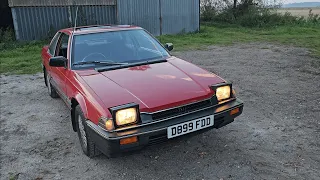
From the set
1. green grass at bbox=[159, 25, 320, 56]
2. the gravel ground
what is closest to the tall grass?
green grass at bbox=[159, 25, 320, 56]

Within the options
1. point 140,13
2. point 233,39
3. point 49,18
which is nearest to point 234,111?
point 49,18

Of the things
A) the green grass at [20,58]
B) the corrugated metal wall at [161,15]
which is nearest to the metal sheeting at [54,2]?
the corrugated metal wall at [161,15]

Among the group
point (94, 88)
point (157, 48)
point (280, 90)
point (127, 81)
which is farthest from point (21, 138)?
point (280, 90)

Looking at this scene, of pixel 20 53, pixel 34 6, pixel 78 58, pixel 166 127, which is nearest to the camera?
pixel 166 127

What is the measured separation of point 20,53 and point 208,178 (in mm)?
9719

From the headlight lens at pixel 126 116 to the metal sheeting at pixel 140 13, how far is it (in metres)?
11.2

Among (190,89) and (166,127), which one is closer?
(166,127)

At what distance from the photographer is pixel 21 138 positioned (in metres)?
4.01

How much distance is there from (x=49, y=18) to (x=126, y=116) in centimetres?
1096

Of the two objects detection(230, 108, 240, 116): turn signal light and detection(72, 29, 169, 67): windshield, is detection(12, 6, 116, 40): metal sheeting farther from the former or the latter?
detection(230, 108, 240, 116): turn signal light

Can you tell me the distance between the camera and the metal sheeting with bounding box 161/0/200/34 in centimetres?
1445

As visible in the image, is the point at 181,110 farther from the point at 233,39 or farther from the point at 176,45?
the point at 233,39

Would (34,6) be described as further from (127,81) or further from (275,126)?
(275,126)

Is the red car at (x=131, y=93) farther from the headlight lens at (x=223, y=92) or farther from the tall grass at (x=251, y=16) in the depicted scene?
the tall grass at (x=251, y=16)
